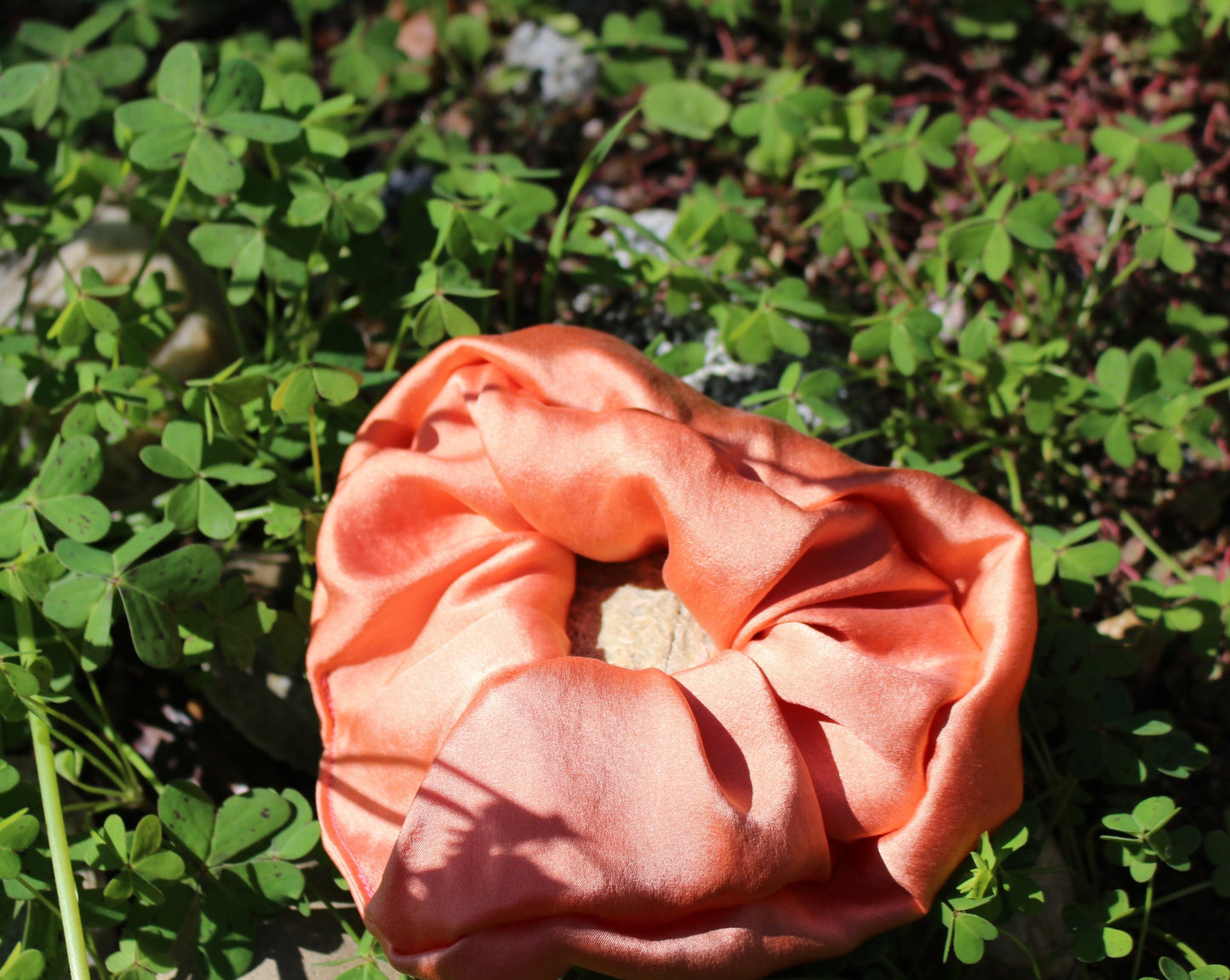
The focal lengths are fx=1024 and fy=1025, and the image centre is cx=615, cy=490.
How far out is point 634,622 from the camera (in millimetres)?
1521

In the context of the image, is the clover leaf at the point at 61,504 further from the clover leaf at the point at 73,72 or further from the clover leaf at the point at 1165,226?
the clover leaf at the point at 1165,226

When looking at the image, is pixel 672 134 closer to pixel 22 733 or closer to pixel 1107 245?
pixel 1107 245

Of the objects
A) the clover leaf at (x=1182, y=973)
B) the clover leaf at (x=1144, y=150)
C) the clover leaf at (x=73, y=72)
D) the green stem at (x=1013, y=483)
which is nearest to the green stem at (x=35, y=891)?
the clover leaf at (x=73, y=72)

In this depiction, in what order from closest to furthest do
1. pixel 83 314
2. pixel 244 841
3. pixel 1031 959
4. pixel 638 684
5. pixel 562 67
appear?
pixel 638 684, pixel 1031 959, pixel 244 841, pixel 83 314, pixel 562 67

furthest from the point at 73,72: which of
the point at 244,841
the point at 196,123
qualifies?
the point at 244,841

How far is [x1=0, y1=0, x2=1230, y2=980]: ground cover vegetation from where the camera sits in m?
1.55

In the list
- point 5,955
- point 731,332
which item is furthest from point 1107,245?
point 5,955

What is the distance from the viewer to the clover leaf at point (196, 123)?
1797mm

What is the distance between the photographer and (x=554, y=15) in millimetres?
2730

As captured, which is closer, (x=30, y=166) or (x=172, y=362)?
(x=30, y=166)

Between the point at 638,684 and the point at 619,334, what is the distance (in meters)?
1.10

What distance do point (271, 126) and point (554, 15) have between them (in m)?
1.20

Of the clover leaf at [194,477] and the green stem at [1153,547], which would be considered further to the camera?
the green stem at [1153,547]

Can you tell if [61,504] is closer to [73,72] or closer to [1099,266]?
[73,72]
